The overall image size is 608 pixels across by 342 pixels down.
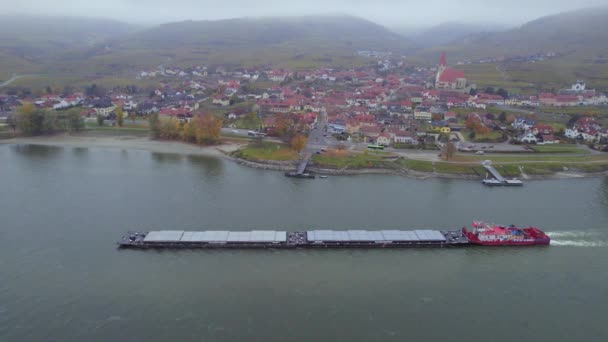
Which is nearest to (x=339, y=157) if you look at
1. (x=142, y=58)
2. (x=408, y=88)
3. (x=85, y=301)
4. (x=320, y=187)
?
(x=320, y=187)

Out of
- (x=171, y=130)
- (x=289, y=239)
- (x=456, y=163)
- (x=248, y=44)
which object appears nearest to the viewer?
(x=289, y=239)

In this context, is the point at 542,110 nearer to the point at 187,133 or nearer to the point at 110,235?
the point at 187,133

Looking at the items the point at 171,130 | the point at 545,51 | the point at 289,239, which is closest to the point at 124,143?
the point at 171,130

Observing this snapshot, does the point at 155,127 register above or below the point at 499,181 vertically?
above

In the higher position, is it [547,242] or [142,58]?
[142,58]

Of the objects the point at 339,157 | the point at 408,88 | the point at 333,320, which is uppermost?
the point at 408,88

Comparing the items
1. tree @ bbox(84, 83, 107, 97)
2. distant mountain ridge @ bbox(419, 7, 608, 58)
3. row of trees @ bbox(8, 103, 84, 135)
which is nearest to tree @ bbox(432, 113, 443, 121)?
row of trees @ bbox(8, 103, 84, 135)

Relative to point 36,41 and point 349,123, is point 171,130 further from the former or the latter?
point 36,41

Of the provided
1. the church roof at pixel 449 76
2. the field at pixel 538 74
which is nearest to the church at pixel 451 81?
the church roof at pixel 449 76

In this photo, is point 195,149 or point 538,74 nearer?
point 195,149
